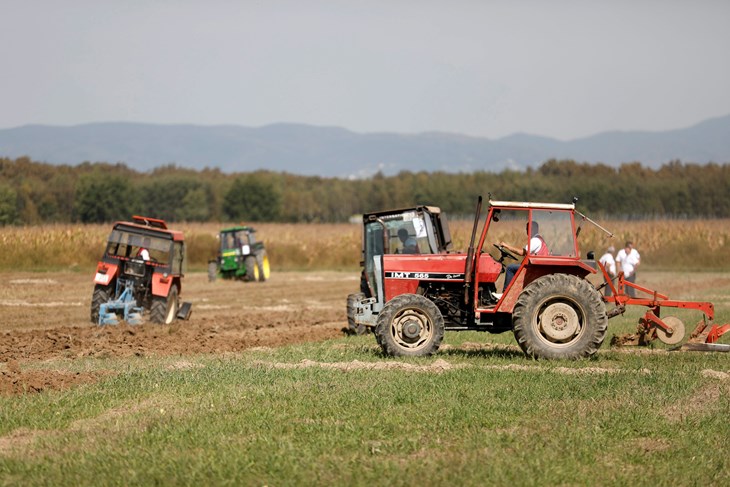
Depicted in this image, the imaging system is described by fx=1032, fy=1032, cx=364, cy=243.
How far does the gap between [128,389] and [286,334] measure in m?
7.78

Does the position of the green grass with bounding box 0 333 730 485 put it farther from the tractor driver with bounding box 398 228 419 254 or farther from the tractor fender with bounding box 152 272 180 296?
the tractor fender with bounding box 152 272 180 296

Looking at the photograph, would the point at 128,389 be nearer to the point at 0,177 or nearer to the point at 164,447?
the point at 164,447

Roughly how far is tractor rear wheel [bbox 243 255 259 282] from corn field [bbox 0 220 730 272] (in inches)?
350

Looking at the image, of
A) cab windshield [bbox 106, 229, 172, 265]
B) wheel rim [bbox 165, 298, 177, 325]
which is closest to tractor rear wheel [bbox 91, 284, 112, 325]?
cab windshield [bbox 106, 229, 172, 265]

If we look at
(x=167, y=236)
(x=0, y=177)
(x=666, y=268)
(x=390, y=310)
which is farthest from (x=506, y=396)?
(x=0, y=177)

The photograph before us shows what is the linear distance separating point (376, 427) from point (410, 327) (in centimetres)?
483

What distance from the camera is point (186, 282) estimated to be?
37125 mm

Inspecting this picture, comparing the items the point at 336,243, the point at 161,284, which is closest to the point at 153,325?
the point at 161,284

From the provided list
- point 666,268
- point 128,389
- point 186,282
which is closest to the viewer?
point 128,389

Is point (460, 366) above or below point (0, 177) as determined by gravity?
below

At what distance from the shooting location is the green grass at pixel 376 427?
7.70 m

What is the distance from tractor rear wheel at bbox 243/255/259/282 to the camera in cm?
3747

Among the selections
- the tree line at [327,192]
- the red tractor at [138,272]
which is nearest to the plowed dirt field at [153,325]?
the red tractor at [138,272]

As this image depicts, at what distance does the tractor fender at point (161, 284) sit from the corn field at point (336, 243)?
23195 mm
